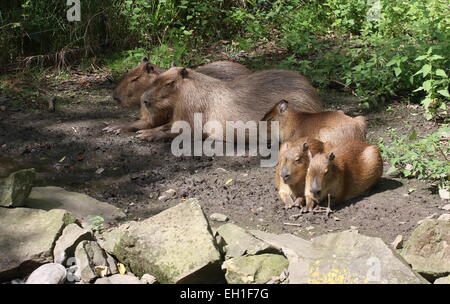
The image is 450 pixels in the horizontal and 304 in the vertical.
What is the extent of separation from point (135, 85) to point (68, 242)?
3.78 meters

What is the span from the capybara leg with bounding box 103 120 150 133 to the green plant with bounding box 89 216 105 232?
93.0 inches

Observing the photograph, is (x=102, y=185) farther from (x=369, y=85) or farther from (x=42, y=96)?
(x=369, y=85)

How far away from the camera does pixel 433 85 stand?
6867 mm

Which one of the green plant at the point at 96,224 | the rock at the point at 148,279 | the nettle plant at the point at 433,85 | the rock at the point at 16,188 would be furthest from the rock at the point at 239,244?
the nettle plant at the point at 433,85

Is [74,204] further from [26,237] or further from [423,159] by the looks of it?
[423,159]

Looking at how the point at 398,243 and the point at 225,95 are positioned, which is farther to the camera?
the point at 225,95

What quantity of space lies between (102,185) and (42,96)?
2.82m

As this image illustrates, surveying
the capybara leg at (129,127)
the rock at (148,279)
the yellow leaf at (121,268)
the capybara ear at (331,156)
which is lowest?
the yellow leaf at (121,268)

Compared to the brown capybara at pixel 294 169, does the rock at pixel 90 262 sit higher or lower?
lower

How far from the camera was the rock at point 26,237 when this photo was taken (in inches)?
167

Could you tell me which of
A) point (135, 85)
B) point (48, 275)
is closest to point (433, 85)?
point (135, 85)

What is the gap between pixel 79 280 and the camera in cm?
414

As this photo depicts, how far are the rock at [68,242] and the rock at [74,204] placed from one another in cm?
64

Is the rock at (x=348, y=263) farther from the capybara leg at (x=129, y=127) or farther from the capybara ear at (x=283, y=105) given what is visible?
the capybara leg at (x=129, y=127)
